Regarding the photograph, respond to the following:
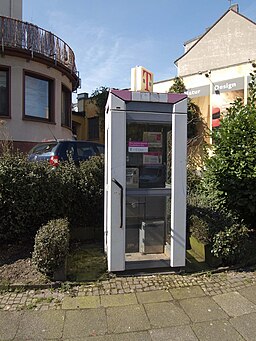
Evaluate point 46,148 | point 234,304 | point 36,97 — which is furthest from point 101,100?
point 234,304

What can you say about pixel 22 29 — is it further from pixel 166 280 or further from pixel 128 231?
pixel 166 280

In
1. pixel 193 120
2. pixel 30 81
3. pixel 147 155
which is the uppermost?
pixel 30 81

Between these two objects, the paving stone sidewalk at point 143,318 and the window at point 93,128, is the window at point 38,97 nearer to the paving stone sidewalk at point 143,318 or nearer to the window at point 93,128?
the window at point 93,128

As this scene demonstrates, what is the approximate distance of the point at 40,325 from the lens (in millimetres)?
2783

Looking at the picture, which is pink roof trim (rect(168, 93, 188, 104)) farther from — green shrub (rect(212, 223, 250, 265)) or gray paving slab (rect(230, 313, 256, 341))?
gray paving slab (rect(230, 313, 256, 341))

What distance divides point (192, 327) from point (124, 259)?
1297mm

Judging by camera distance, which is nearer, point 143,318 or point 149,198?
point 143,318

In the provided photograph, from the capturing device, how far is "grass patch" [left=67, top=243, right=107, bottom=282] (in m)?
3.81

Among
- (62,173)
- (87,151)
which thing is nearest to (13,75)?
(87,151)

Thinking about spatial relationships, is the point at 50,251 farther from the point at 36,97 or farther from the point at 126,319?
the point at 36,97

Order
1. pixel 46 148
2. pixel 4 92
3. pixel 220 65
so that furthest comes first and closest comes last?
pixel 220 65 → pixel 4 92 → pixel 46 148

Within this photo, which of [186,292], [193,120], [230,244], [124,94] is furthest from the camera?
[193,120]

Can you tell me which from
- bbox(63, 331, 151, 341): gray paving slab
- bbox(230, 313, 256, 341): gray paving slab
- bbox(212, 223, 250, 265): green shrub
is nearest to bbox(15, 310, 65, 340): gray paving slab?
bbox(63, 331, 151, 341): gray paving slab

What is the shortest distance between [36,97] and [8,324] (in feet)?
36.4
